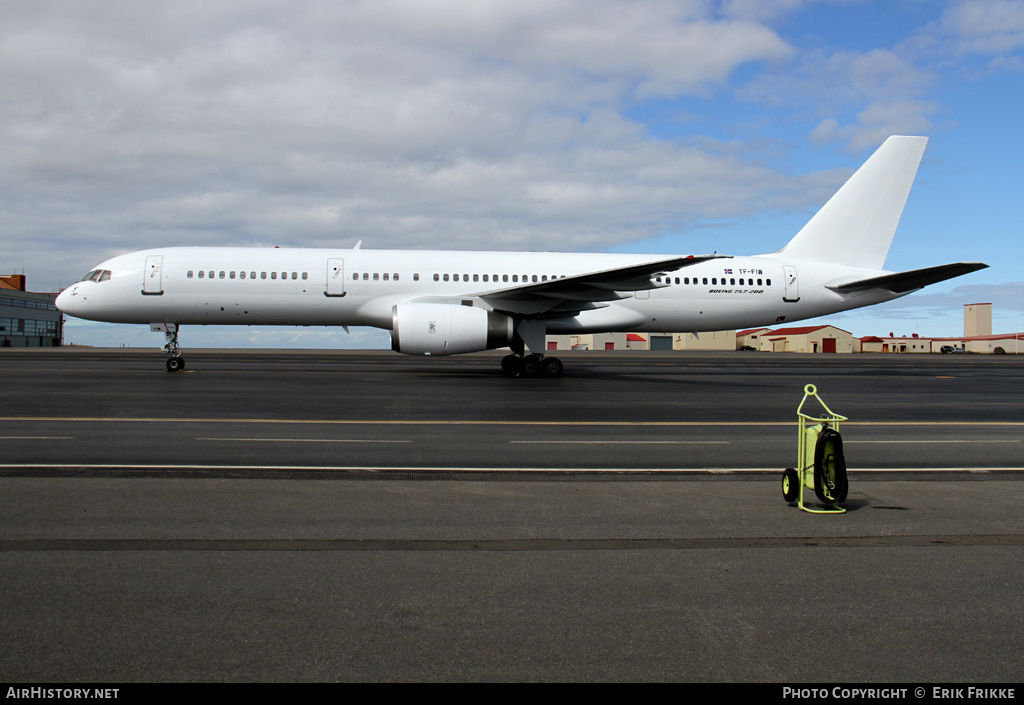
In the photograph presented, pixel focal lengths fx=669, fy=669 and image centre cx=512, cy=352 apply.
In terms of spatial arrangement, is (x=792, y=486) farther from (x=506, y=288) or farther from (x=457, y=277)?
(x=457, y=277)

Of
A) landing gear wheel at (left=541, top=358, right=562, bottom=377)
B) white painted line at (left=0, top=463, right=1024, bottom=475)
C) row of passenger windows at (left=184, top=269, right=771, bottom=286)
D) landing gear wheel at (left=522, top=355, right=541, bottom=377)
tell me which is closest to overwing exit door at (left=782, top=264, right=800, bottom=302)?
row of passenger windows at (left=184, top=269, right=771, bottom=286)

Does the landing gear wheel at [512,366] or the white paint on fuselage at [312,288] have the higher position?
the white paint on fuselage at [312,288]

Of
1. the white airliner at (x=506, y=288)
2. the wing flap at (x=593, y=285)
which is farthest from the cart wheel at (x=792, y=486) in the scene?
the wing flap at (x=593, y=285)

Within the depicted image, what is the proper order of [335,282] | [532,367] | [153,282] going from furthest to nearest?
[335,282], [153,282], [532,367]

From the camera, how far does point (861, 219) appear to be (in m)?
25.3

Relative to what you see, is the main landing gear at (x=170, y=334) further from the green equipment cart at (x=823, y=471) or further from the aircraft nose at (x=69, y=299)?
the green equipment cart at (x=823, y=471)

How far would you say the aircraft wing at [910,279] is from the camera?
69.4ft

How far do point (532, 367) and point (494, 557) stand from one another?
16511 mm

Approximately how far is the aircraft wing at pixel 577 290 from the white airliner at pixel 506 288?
0.17 feet

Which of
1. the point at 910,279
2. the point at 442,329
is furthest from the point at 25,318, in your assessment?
the point at 910,279

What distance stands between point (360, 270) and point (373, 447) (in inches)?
563

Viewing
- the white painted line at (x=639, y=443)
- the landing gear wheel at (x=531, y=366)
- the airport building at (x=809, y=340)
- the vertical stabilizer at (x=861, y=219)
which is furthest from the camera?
the airport building at (x=809, y=340)

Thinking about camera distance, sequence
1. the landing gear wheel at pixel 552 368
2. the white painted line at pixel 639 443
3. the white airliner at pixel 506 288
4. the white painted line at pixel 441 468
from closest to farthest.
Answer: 1. the white painted line at pixel 441 468
2. the white painted line at pixel 639 443
3. the white airliner at pixel 506 288
4. the landing gear wheel at pixel 552 368
